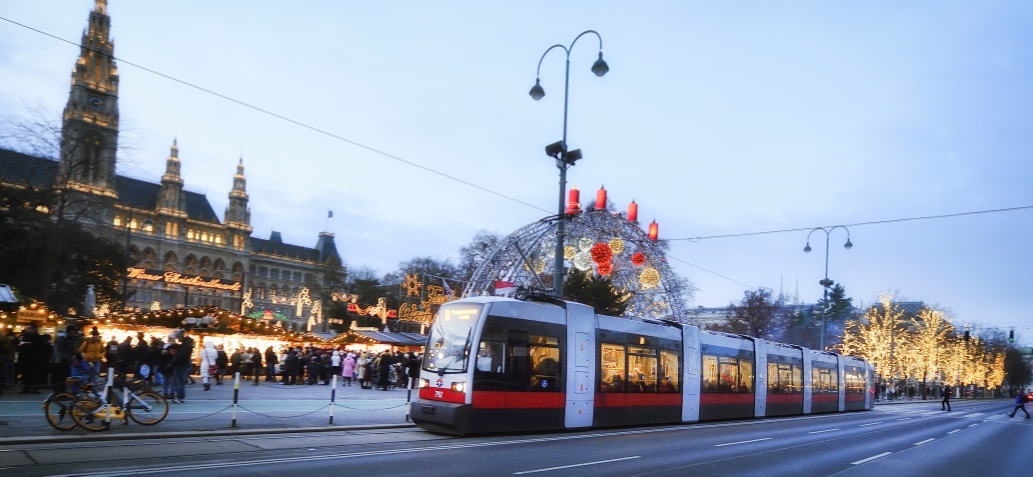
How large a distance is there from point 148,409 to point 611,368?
10.9 meters

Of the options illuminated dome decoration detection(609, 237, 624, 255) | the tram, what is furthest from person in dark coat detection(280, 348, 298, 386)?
illuminated dome decoration detection(609, 237, 624, 255)

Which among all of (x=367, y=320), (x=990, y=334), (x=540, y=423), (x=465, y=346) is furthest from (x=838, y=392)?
(x=990, y=334)

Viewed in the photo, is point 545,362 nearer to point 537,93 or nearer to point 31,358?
point 537,93

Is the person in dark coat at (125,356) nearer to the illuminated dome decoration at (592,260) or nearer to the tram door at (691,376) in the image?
the tram door at (691,376)

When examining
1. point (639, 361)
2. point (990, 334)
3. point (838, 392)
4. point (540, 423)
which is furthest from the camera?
point (990, 334)

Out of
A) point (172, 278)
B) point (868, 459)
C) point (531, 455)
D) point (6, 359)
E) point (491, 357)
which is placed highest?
point (172, 278)

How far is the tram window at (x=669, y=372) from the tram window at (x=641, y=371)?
440 mm

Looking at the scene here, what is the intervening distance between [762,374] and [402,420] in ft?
49.0

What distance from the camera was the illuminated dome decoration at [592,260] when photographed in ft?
130

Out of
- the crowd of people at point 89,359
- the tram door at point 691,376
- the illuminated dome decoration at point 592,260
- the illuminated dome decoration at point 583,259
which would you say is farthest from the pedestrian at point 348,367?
the illuminated dome decoration at point 583,259

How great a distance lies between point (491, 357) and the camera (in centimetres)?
1554

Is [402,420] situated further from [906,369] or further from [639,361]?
[906,369]

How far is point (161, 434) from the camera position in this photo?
513 inches


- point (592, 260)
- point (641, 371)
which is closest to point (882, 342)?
point (592, 260)
